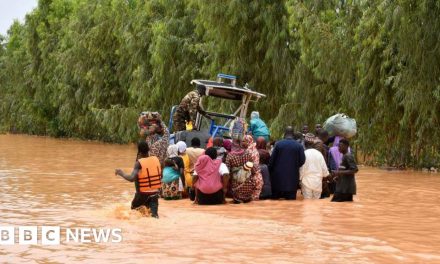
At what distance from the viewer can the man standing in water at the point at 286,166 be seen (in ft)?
57.8

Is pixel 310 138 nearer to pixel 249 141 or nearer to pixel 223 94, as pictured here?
pixel 249 141

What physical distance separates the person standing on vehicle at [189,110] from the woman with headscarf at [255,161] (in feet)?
→ 7.66

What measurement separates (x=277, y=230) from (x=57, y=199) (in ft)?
20.1

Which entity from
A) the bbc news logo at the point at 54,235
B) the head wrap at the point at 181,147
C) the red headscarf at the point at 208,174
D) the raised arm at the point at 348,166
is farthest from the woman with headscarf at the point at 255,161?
the bbc news logo at the point at 54,235

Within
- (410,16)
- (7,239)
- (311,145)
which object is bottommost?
(7,239)

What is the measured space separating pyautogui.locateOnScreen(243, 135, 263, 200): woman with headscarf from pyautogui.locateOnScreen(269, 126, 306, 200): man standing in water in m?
0.47

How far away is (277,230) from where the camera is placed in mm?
13398

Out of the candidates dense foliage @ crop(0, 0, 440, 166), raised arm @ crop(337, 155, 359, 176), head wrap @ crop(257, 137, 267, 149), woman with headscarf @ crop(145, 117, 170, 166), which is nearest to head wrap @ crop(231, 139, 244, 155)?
head wrap @ crop(257, 137, 267, 149)

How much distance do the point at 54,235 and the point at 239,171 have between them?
5613mm

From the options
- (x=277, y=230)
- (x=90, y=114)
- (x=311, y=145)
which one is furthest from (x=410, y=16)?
(x=90, y=114)

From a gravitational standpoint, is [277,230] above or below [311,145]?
below

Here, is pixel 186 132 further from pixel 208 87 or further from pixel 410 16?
pixel 410 16

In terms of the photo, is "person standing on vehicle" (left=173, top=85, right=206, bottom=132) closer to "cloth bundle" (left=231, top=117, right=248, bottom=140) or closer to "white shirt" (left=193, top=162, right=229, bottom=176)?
"cloth bundle" (left=231, top=117, right=248, bottom=140)

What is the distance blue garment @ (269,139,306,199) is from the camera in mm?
17625
